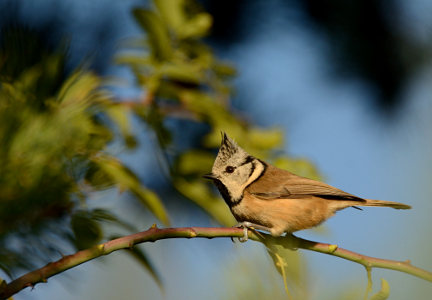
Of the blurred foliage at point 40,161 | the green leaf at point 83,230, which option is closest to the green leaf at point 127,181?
the blurred foliage at point 40,161

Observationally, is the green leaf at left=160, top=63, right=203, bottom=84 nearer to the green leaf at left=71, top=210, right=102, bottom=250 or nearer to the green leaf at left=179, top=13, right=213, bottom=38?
the green leaf at left=179, top=13, right=213, bottom=38

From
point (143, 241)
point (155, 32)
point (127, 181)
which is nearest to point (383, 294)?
point (143, 241)

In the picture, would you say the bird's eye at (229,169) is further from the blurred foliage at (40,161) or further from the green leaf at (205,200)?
the blurred foliage at (40,161)

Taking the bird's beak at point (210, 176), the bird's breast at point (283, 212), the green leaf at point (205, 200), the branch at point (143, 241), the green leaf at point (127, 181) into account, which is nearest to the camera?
the branch at point (143, 241)

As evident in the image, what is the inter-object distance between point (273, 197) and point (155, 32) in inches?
38.4

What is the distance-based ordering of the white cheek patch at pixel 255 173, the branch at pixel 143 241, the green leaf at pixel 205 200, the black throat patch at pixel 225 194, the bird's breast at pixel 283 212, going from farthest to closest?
the white cheek patch at pixel 255 173
the black throat patch at pixel 225 194
the bird's breast at pixel 283 212
the green leaf at pixel 205 200
the branch at pixel 143 241

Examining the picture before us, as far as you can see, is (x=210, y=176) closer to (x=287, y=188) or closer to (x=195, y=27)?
(x=287, y=188)

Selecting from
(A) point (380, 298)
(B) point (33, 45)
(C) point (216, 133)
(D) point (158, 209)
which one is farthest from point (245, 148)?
(A) point (380, 298)

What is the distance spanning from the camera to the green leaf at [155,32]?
2143 millimetres

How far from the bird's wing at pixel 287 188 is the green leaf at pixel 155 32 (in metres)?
0.83

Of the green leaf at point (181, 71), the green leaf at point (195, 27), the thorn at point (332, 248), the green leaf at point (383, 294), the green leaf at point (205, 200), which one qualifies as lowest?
the green leaf at point (383, 294)

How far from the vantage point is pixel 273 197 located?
8.54 feet

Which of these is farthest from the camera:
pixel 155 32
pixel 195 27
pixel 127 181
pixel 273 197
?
pixel 273 197

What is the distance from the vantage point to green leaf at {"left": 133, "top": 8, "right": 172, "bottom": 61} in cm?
214
